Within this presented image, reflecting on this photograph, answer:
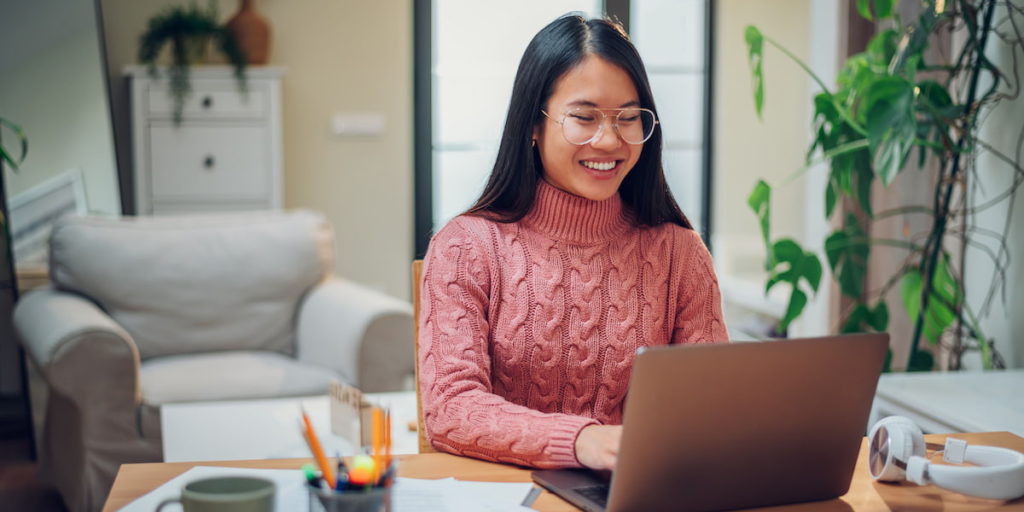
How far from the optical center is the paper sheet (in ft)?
2.83

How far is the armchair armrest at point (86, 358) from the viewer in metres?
2.33

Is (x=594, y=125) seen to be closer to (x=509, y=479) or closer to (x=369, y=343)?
(x=509, y=479)

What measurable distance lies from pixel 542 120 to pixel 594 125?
75mm

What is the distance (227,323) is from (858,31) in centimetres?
201

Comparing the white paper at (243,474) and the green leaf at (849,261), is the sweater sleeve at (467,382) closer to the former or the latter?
the white paper at (243,474)

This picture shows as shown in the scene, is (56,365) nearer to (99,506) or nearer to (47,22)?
(99,506)

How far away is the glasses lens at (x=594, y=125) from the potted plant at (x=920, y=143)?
0.89 m

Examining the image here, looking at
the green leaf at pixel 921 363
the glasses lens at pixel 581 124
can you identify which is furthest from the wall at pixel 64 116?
the green leaf at pixel 921 363

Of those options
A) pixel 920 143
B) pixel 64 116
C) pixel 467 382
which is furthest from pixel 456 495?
pixel 64 116

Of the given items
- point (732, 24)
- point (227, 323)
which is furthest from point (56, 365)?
point (732, 24)

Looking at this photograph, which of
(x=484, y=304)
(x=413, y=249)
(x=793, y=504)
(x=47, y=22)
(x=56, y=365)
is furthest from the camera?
(x=413, y=249)

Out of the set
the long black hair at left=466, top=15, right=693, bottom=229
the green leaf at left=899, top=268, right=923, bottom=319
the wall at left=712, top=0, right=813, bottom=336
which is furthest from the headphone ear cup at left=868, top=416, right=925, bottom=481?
the wall at left=712, top=0, right=813, bottom=336

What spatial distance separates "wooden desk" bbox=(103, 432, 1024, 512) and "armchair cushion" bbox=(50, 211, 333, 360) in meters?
2.00

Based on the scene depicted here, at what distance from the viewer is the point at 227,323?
9.67 ft
